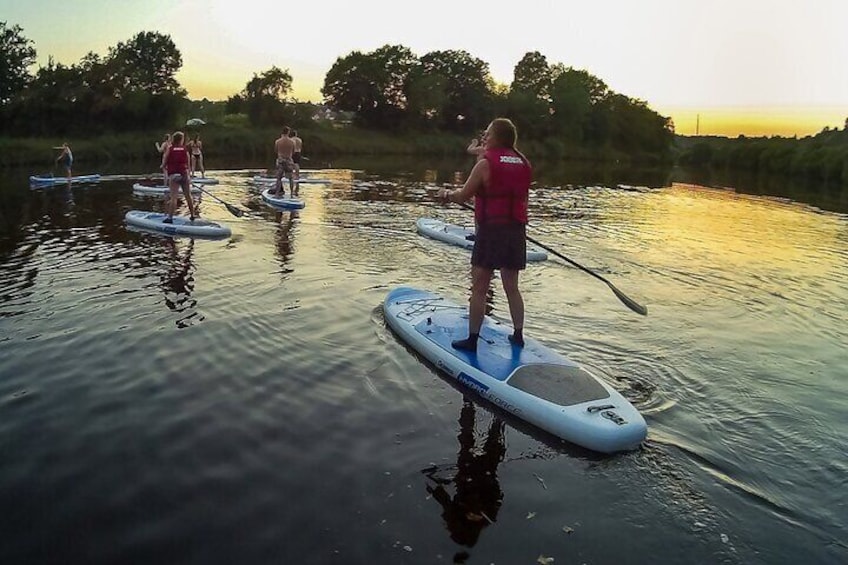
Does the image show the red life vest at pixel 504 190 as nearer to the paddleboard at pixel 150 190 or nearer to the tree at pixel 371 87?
the paddleboard at pixel 150 190

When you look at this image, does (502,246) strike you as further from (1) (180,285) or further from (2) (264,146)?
(2) (264,146)

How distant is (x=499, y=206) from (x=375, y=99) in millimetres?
70601

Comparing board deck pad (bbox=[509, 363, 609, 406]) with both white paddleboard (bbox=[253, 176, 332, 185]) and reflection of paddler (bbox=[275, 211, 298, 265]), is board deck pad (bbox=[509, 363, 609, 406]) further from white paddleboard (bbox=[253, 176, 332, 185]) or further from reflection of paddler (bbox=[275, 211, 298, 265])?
white paddleboard (bbox=[253, 176, 332, 185])

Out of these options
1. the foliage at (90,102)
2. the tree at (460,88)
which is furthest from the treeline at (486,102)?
the foliage at (90,102)

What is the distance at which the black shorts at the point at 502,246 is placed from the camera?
20.9 feet

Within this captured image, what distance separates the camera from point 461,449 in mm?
5176

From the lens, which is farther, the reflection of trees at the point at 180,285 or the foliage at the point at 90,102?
the foliage at the point at 90,102

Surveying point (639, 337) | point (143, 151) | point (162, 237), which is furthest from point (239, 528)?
point (143, 151)

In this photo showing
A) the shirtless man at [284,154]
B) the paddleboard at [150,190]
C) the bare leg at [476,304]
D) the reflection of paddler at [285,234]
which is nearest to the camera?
the bare leg at [476,304]

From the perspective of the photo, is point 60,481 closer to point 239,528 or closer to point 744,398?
point 239,528

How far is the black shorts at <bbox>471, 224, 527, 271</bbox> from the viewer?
6379mm

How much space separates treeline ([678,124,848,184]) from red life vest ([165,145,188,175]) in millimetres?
41983

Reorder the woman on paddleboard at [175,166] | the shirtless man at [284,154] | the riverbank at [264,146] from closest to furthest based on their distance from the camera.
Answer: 1. the woman on paddleboard at [175,166]
2. the shirtless man at [284,154]
3. the riverbank at [264,146]

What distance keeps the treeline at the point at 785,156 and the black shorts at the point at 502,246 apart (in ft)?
145
